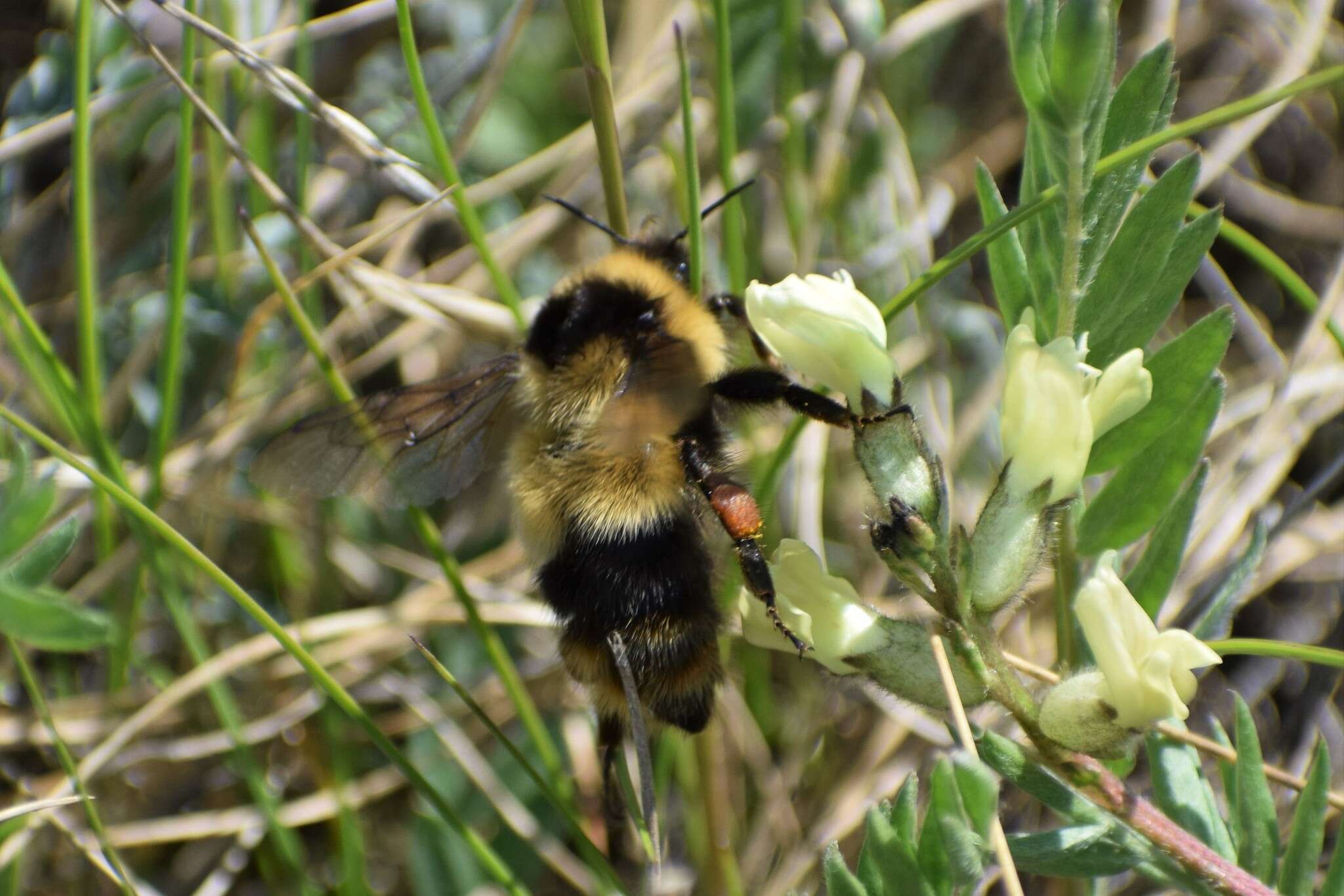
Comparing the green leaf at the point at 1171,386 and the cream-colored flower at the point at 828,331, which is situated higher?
the cream-colored flower at the point at 828,331

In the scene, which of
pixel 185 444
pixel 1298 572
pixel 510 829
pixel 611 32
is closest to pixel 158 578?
pixel 185 444


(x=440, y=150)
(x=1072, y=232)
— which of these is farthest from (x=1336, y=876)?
(x=440, y=150)

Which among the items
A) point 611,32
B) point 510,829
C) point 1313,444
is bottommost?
point 510,829

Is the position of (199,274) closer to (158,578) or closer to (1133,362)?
(158,578)

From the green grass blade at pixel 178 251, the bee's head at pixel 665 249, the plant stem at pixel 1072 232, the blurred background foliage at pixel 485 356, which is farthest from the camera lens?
the blurred background foliage at pixel 485 356

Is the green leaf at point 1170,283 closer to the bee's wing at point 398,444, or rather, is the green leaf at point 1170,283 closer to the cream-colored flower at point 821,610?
the cream-colored flower at point 821,610

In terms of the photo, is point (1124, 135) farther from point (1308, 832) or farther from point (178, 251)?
point (178, 251)

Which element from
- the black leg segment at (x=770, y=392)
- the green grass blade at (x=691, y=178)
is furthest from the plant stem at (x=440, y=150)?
the black leg segment at (x=770, y=392)

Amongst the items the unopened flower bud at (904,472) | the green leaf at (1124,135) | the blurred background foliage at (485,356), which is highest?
the green leaf at (1124,135)
